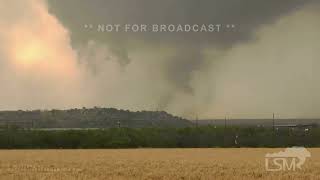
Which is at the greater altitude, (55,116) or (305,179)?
(55,116)

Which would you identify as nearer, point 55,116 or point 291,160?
point 291,160

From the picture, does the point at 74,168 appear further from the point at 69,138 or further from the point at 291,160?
the point at 69,138

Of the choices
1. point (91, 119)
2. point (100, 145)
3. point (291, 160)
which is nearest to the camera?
point (291, 160)

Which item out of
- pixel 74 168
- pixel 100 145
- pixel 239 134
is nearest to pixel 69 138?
pixel 100 145

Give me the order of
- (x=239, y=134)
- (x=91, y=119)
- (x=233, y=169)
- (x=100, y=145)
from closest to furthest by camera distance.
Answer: (x=233, y=169)
(x=100, y=145)
(x=239, y=134)
(x=91, y=119)

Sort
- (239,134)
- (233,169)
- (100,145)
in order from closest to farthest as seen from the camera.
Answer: (233,169), (100,145), (239,134)

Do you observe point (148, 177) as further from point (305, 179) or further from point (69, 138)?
point (69, 138)

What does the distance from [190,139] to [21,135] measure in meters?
24.1

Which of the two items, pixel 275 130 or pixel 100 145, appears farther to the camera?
pixel 275 130

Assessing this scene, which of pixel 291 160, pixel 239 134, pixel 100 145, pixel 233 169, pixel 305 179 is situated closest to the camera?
pixel 305 179

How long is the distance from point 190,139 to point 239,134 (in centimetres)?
843

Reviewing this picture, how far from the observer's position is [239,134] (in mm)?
94438

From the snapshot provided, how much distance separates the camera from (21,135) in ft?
291

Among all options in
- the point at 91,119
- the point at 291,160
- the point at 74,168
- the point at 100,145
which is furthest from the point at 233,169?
the point at 91,119
